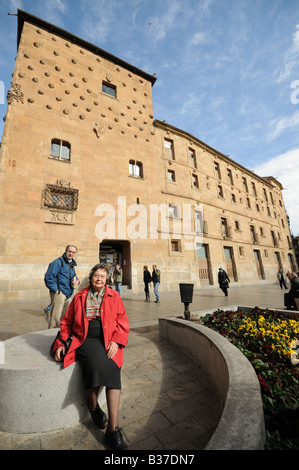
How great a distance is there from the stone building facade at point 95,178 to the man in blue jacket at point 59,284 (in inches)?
244

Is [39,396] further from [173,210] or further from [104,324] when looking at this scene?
[173,210]

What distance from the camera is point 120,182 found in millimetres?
12375

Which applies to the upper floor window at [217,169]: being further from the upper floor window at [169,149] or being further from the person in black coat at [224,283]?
the person in black coat at [224,283]

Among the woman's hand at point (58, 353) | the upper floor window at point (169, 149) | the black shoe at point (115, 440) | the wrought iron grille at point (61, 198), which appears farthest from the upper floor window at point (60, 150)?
the black shoe at point (115, 440)

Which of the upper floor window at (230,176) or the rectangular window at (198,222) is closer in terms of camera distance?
the rectangular window at (198,222)

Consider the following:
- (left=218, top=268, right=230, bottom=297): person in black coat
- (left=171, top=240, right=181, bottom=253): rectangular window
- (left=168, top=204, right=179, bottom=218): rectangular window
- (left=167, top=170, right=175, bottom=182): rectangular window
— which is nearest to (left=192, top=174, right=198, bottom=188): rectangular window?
(left=167, top=170, right=175, bottom=182): rectangular window

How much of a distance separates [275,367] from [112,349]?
1.99 m

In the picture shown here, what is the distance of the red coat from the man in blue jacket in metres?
1.62

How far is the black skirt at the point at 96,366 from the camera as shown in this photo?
5.92ft

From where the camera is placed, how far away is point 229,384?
171 centimetres

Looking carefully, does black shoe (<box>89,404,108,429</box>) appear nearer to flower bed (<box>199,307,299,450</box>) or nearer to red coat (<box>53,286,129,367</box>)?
red coat (<box>53,286,129,367</box>)

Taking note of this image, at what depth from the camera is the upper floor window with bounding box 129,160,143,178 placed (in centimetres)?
1346
